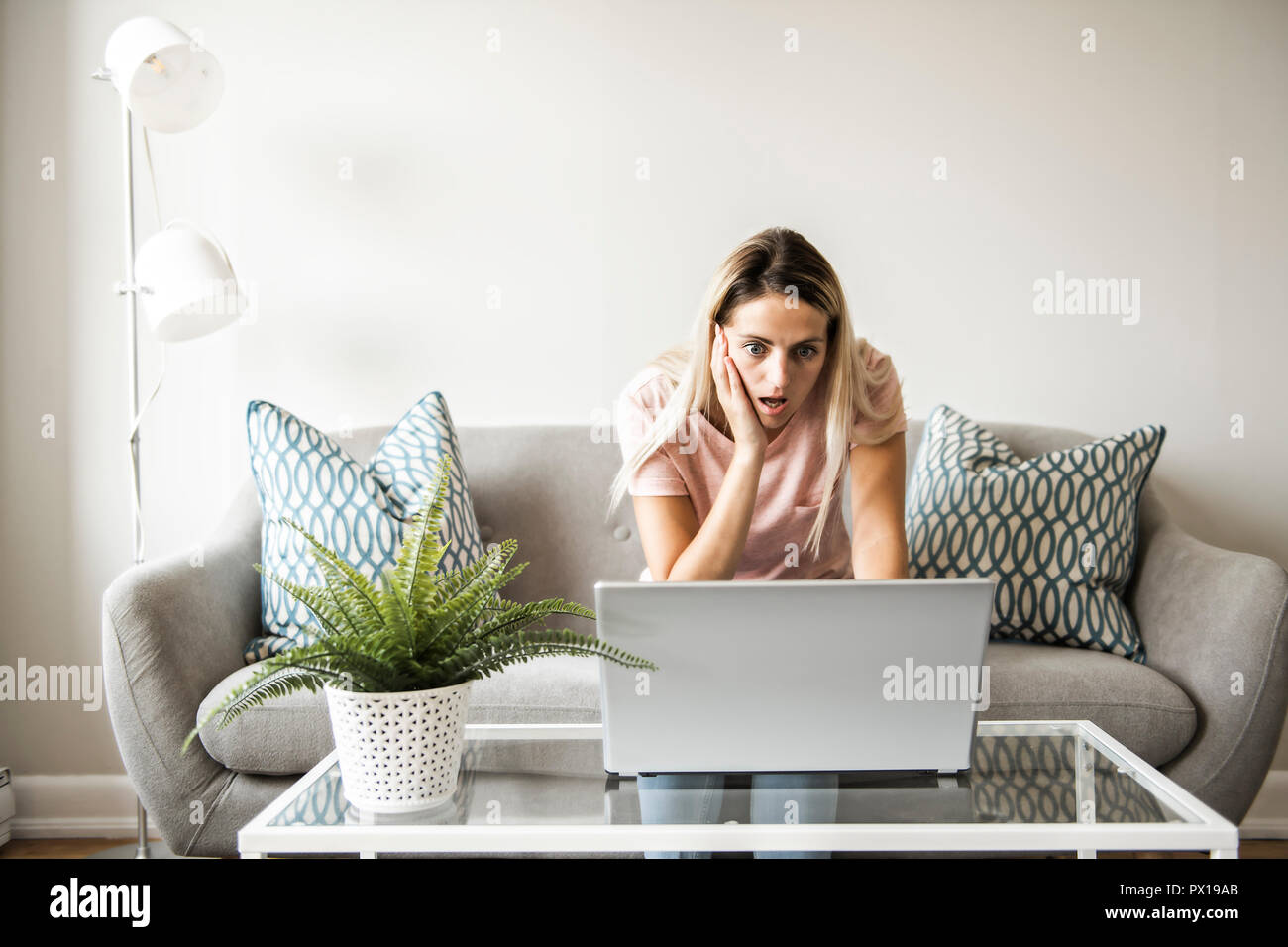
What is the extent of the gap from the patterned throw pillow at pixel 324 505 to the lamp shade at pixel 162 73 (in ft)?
2.03

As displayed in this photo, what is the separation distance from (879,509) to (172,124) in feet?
5.27

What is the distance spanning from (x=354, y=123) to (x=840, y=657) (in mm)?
2026

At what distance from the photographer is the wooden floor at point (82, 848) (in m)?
2.16

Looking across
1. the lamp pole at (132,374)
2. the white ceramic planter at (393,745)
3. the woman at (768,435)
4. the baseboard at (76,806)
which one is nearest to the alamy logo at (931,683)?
the white ceramic planter at (393,745)

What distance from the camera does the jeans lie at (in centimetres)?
87

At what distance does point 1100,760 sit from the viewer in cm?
107

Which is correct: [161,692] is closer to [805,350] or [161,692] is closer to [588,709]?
[588,709]

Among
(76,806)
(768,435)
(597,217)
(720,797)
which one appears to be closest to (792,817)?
(720,797)

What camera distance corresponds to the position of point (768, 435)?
1.73 meters

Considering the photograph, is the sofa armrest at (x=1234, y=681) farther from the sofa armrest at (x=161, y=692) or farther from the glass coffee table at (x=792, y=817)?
the sofa armrest at (x=161, y=692)

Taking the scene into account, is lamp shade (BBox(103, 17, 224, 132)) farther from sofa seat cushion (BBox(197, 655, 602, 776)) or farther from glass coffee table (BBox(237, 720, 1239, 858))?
glass coffee table (BBox(237, 720, 1239, 858))

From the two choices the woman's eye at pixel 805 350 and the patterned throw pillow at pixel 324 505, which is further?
the patterned throw pillow at pixel 324 505
